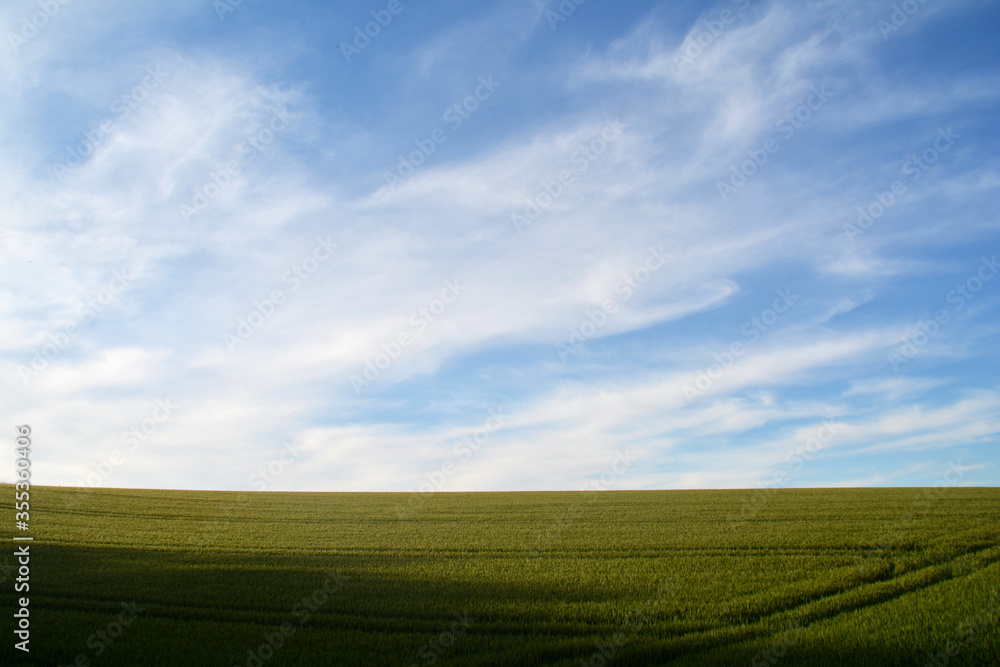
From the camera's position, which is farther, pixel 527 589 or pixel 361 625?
pixel 527 589

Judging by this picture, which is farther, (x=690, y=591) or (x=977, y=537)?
(x=977, y=537)

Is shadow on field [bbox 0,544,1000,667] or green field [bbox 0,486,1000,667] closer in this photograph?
shadow on field [bbox 0,544,1000,667]

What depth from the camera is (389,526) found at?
95.6 feet

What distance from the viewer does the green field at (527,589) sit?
36.1 ft

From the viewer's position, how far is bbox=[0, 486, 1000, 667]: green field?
11.0 meters

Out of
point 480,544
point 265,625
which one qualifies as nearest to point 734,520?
point 480,544

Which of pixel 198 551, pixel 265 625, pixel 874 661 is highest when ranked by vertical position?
pixel 198 551

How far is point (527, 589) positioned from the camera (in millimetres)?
15594

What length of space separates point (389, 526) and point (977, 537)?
22916 mm

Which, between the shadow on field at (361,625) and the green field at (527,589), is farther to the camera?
the green field at (527,589)

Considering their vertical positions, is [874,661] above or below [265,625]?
below

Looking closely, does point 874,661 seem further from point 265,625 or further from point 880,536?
point 880,536

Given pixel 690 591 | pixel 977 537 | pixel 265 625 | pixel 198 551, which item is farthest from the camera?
pixel 198 551

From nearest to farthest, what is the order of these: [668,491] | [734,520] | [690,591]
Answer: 1. [690,591]
2. [734,520]
3. [668,491]
